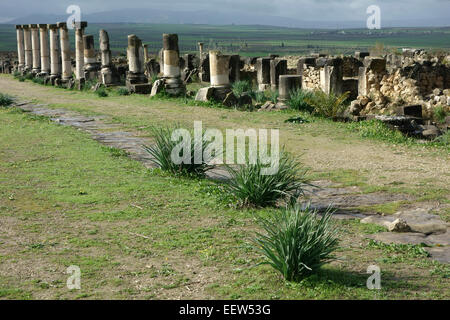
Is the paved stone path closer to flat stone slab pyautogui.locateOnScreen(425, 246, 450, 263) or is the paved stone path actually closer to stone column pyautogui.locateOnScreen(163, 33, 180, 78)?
flat stone slab pyautogui.locateOnScreen(425, 246, 450, 263)

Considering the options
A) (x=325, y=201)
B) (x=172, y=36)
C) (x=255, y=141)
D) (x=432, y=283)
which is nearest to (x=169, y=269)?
(x=432, y=283)

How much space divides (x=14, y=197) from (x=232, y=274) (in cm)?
435

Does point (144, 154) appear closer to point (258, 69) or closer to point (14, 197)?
point (14, 197)

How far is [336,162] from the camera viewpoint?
36.2 feet

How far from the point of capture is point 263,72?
2581cm

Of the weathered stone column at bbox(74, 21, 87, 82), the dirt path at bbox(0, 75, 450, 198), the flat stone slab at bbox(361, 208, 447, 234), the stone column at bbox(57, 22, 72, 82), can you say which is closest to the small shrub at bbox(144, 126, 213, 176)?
the dirt path at bbox(0, 75, 450, 198)

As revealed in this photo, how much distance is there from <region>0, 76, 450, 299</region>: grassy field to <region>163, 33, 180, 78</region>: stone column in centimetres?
900

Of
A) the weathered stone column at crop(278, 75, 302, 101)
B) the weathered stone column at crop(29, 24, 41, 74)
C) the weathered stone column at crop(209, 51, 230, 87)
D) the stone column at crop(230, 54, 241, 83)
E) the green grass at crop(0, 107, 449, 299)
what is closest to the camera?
the green grass at crop(0, 107, 449, 299)

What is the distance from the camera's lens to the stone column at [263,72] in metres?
25.7

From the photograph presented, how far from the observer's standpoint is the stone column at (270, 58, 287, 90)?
24391 mm

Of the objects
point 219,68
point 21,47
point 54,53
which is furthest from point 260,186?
point 21,47

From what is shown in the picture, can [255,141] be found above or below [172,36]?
below

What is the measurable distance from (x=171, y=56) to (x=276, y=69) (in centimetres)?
472

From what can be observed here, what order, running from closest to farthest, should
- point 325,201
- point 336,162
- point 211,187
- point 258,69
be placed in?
point 325,201 < point 211,187 < point 336,162 < point 258,69
